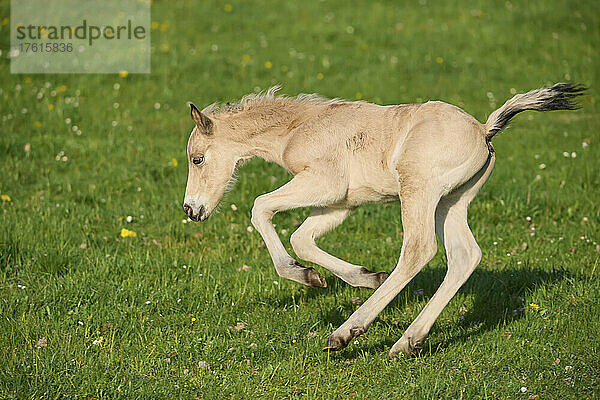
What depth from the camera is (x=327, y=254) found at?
608cm

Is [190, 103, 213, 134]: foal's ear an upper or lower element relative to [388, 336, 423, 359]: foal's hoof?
upper

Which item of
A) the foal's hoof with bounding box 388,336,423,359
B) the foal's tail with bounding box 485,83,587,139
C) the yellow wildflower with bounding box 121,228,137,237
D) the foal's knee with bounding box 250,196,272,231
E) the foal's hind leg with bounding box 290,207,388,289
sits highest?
the foal's tail with bounding box 485,83,587,139

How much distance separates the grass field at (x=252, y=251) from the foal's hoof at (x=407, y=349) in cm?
7

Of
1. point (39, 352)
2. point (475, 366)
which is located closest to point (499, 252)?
point (475, 366)

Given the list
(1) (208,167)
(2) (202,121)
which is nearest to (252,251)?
(1) (208,167)

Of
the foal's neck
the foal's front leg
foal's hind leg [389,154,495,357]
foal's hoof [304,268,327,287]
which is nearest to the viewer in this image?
foal's hoof [304,268,327,287]

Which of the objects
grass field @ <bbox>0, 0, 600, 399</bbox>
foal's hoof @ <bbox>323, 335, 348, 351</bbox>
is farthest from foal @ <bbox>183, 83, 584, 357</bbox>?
grass field @ <bbox>0, 0, 600, 399</bbox>

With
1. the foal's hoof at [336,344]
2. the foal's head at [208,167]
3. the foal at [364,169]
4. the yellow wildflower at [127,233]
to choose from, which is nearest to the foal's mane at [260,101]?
the foal at [364,169]

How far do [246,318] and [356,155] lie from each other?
65.6 inches

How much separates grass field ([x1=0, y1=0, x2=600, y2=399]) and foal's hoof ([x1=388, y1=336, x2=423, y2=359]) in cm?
7

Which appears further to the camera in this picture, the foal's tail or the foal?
the foal's tail

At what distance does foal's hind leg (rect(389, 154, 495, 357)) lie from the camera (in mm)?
5617

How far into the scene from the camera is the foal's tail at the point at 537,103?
18.8 ft

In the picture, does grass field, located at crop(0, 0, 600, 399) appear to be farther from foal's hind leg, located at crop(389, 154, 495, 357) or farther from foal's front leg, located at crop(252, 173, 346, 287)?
foal's front leg, located at crop(252, 173, 346, 287)
